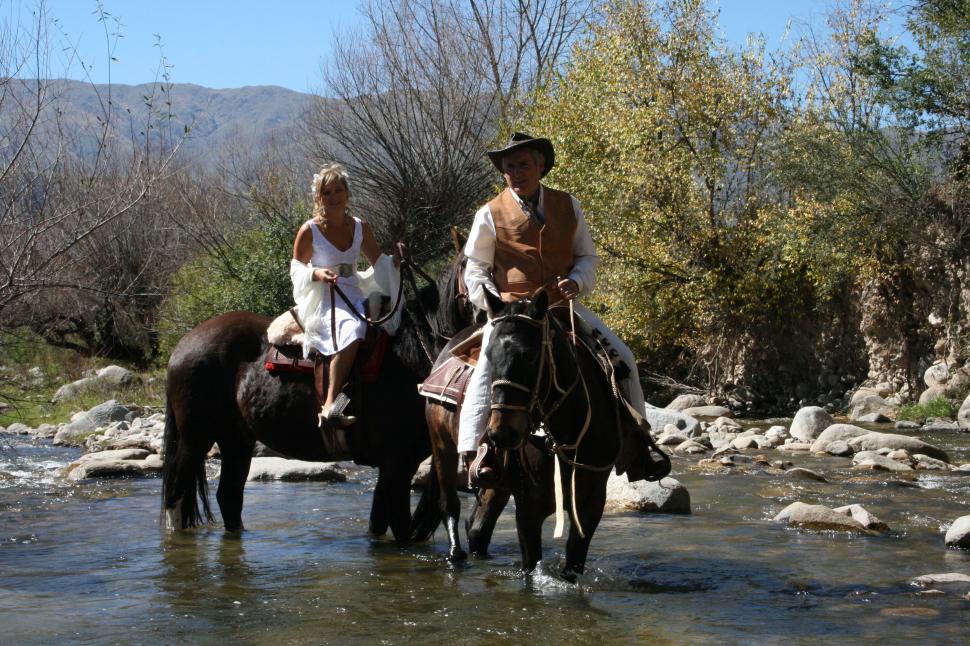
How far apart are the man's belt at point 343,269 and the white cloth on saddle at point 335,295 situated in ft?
0.07

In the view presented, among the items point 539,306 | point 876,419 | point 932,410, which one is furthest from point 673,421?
point 539,306

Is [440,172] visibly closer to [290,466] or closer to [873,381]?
[873,381]

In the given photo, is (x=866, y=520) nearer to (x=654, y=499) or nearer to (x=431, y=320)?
(x=654, y=499)

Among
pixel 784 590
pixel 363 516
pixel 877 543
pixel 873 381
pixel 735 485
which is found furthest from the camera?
pixel 873 381

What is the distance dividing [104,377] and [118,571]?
60.3ft

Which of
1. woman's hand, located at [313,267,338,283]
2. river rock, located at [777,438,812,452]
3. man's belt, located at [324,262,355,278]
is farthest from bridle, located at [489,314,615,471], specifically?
river rock, located at [777,438,812,452]

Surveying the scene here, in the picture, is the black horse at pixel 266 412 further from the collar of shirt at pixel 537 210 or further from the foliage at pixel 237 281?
the foliage at pixel 237 281

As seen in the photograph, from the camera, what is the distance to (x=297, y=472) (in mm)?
11312

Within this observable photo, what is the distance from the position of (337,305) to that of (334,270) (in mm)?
266

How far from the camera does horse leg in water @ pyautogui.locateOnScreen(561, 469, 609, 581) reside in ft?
18.6

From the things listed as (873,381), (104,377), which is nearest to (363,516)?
(873,381)

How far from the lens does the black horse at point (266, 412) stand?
7383mm

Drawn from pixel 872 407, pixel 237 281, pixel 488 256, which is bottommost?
pixel 872 407

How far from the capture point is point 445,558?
281 inches
